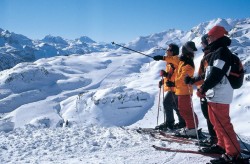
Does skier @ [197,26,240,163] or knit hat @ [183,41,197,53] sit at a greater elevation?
knit hat @ [183,41,197,53]

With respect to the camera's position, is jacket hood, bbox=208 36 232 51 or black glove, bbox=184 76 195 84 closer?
jacket hood, bbox=208 36 232 51

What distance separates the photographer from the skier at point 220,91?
584 cm

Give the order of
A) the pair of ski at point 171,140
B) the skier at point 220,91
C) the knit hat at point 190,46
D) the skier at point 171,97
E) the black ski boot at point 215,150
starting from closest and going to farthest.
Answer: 1. the skier at point 220,91
2. the black ski boot at point 215,150
3. the pair of ski at point 171,140
4. the knit hat at point 190,46
5. the skier at point 171,97

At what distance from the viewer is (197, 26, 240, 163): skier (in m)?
5.84

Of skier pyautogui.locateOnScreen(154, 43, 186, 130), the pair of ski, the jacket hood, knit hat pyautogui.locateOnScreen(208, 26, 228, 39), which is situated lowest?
the pair of ski

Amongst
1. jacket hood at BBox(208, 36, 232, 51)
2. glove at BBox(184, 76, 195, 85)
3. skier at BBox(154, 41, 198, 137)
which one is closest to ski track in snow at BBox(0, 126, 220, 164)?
skier at BBox(154, 41, 198, 137)

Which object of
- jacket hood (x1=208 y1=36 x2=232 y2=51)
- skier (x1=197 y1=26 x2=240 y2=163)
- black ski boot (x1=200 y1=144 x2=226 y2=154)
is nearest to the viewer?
skier (x1=197 y1=26 x2=240 y2=163)

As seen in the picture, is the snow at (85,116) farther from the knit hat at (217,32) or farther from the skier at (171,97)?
the knit hat at (217,32)

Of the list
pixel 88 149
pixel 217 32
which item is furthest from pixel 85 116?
pixel 217 32

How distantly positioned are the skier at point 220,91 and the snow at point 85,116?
2.48 ft

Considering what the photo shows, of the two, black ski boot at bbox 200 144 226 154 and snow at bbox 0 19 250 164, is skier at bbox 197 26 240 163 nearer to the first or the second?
black ski boot at bbox 200 144 226 154

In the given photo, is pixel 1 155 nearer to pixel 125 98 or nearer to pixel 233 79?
pixel 233 79

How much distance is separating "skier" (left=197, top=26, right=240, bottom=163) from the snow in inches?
29.7

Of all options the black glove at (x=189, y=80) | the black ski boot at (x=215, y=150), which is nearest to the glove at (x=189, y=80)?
the black glove at (x=189, y=80)
